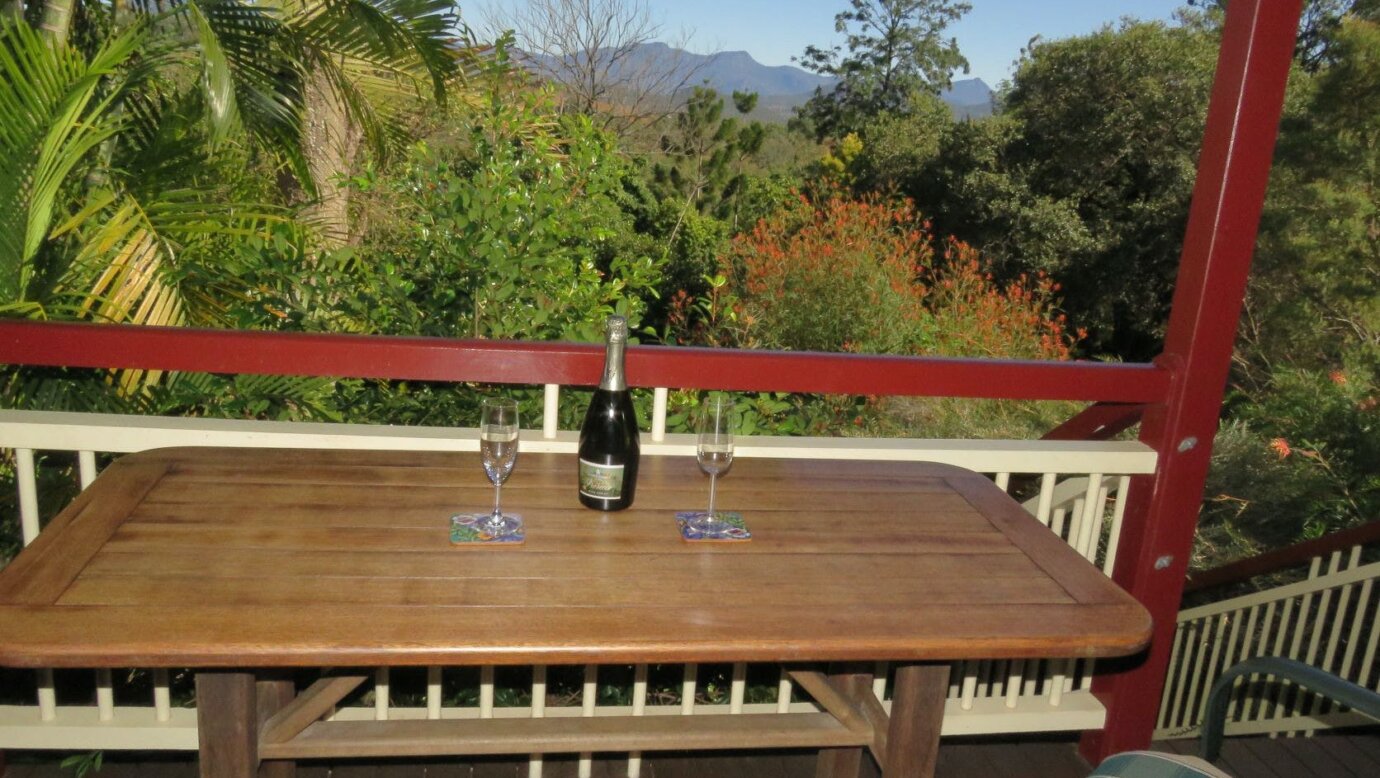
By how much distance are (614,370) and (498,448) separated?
236mm

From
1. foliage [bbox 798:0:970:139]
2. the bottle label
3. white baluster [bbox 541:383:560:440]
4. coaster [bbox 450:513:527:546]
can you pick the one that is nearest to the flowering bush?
white baluster [bbox 541:383:560:440]

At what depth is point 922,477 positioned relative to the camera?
196 centimetres

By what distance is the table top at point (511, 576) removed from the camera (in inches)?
48.0

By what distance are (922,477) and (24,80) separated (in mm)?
A: 2779

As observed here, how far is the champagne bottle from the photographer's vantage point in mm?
1650

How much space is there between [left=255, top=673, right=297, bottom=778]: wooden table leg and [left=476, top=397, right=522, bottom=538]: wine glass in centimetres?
56

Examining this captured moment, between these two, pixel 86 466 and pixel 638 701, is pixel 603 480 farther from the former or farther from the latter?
pixel 86 466

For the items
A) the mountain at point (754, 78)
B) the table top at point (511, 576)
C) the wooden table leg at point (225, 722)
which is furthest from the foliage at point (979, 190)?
the wooden table leg at point (225, 722)

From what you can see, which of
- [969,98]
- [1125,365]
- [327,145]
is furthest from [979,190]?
[1125,365]

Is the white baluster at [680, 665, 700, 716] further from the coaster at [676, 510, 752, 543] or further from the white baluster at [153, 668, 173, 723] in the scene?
the white baluster at [153, 668, 173, 723]

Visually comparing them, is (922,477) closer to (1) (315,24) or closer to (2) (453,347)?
(2) (453,347)

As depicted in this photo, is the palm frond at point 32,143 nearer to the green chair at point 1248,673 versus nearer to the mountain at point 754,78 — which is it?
the green chair at point 1248,673

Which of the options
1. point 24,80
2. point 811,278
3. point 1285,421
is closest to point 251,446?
point 24,80

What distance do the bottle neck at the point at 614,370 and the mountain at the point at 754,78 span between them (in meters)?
11.9
